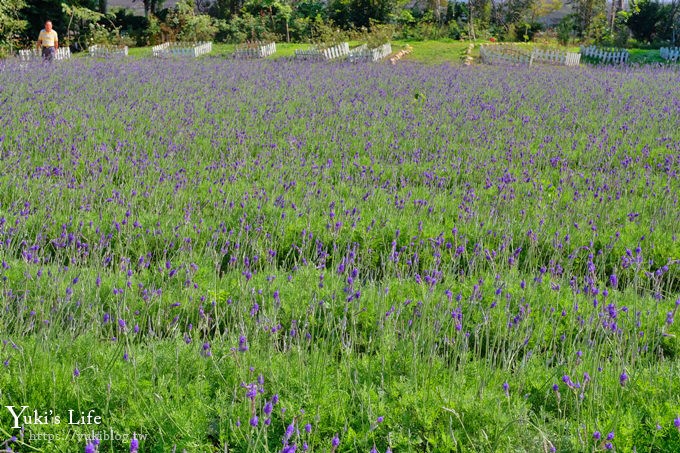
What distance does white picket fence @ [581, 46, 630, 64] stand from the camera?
24698 mm

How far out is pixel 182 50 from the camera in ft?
85.5

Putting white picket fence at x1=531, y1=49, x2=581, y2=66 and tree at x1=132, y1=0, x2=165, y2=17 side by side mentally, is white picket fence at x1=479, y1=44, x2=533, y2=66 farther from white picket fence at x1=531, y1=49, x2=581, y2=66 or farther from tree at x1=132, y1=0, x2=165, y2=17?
tree at x1=132, y1=0, x2=165, y2=17

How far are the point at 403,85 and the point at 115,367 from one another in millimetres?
12042

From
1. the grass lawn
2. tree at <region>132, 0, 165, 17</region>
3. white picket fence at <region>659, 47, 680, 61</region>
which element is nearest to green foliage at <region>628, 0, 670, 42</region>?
the grass lawn

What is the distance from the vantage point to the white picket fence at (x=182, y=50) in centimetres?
2566

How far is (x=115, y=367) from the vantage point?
2662 millimetres

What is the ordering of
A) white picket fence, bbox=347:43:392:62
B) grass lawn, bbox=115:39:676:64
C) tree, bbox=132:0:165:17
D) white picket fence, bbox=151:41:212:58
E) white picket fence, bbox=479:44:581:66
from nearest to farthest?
1. white picket fence, bbox=479:44:581:66
2. white picket fence, bbox=347:43:392:62
3. grass lawn, bbox=115:39:676:64
4. white picket fence, bbox=151:41:212:58
5. tree, bbox=132:0:165:17

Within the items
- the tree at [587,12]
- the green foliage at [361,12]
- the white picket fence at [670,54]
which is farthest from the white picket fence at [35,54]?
the tree at [587,12]

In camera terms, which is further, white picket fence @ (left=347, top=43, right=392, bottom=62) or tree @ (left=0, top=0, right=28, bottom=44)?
tree @ (left=0, top=0, right=28, bottom=44)

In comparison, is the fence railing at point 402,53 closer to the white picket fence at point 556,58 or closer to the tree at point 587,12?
the white picket fence at point 556,58

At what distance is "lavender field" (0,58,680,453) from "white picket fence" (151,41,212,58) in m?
14.7

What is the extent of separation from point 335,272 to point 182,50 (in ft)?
78.8

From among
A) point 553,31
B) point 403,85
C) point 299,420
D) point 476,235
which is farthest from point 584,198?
point 553,31

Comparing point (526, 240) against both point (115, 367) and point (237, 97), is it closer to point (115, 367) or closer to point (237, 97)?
point (115, 367)
